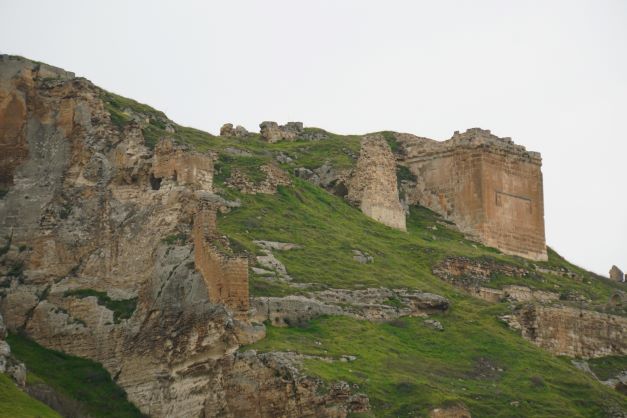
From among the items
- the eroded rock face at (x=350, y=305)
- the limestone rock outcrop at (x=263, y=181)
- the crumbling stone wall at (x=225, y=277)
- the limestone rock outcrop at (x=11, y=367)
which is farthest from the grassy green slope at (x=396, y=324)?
the limestone rock outcrop at (x=11, y=367)

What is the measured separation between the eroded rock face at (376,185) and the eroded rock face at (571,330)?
36.6 feet

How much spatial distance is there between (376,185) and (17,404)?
2817cm

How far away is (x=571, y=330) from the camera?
181 ft

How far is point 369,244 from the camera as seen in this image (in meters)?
57.4

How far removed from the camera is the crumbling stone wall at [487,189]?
68.9 m

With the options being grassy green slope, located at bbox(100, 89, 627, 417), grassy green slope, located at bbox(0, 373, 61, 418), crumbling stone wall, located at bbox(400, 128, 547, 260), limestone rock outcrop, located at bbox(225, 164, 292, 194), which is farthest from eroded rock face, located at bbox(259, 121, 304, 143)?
grassy green slope, located at bbox(0, 373, 61, 418)

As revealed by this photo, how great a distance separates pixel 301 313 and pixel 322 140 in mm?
24875

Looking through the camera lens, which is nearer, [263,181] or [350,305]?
[350,305]

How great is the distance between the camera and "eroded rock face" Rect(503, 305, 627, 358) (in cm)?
5372

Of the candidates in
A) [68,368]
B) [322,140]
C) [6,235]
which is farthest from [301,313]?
[322,140]

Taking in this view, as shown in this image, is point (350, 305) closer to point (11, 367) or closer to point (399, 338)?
point (399, 338)

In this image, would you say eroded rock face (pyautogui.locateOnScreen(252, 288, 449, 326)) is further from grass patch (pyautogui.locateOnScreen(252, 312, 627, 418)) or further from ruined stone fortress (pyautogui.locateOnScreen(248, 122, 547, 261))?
ruined stone fortress (pyautogui.locateOnScreen(248, 122, 547, 261))

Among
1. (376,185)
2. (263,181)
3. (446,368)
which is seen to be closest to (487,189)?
(376,185)

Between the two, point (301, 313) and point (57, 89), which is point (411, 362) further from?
point (57, 89)
